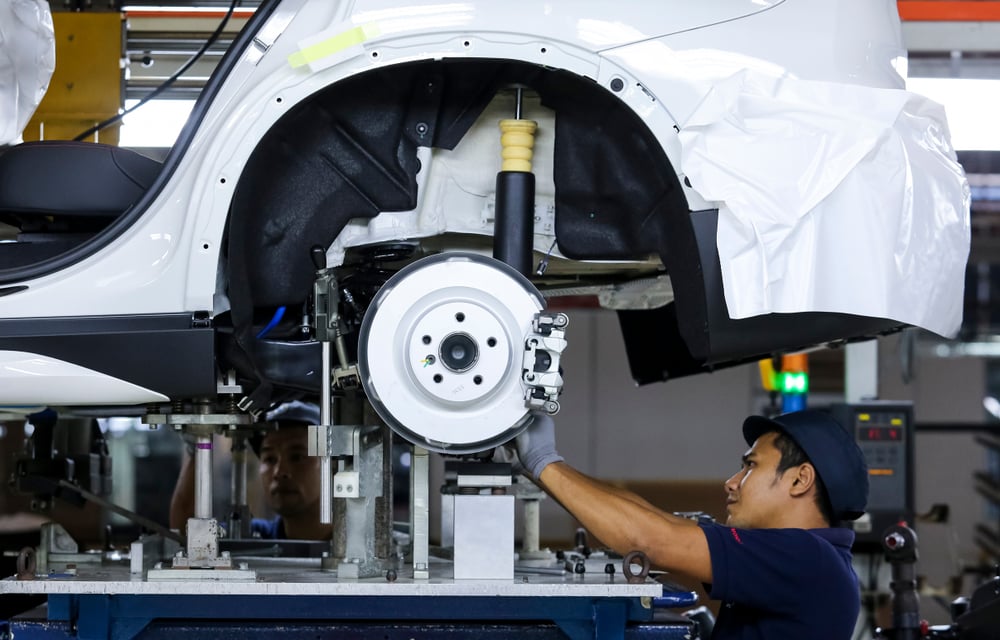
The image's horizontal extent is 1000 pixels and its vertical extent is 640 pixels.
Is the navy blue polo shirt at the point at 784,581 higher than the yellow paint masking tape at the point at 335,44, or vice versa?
the yellow paint masking tape at the point at 335,44

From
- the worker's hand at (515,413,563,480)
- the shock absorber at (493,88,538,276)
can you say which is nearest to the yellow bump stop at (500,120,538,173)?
the shock absorber at (493,88,538,276)

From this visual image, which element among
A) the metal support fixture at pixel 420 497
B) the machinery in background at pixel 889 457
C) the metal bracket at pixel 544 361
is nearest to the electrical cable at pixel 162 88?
the metal support fixture at pixel 420 497

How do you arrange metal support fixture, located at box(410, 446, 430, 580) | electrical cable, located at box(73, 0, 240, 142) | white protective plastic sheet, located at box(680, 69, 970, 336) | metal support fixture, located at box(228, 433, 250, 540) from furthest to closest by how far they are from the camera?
metal support fixture, located at box(228, 433, 250, 540) < electrical cable, located at box(73, 0, 240, 142) < metal support fixture, located at box(410, 446, 430, 580) < white protective plastic sheet, located at box(680, 69, 970, 336)

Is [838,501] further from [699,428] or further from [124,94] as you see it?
[699,428]

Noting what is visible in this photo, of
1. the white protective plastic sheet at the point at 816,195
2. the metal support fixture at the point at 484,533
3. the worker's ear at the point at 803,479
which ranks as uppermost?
the white protective plastic sheet at the point at 816,195

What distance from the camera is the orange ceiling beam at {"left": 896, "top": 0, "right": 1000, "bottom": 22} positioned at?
169 inches

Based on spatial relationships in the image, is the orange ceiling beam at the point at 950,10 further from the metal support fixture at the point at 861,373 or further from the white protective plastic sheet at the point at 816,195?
the white protective plastic sheet at the point at 816,195

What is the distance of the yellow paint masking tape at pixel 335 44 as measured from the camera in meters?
2.37

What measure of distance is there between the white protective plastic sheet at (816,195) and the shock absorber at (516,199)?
37 centimetres

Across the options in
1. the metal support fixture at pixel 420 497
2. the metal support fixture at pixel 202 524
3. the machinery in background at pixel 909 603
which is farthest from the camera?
the machinery in background at pixel 909 603

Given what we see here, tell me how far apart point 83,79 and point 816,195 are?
2611mm

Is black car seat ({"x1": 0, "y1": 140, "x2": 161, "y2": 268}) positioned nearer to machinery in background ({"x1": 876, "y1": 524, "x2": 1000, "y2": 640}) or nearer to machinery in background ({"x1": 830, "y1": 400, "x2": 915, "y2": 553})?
machinery in background ({"x1": 876, "y1": 524, "x2": 1000, "y2": 640})

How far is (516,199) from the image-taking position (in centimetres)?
251

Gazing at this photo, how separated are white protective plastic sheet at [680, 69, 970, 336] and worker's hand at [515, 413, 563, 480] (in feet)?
1.66
